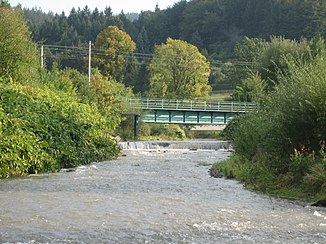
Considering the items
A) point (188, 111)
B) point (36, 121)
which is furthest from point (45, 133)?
point (188, 111)

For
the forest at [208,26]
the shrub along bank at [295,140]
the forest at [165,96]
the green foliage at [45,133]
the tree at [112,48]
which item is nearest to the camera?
the shrub along bank at [295,140]

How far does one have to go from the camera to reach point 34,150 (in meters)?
22.7

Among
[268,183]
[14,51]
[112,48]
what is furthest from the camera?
[112,48]

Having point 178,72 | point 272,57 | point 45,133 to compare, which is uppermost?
point 272,57

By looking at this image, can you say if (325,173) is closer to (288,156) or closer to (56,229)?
(288,156)

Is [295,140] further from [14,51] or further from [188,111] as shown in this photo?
[188,111]

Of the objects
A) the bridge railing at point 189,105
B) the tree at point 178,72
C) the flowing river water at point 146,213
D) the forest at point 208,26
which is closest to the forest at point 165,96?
the tree at point 178,72

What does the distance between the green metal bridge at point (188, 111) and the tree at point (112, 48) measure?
22.7 metres

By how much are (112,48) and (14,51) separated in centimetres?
5007

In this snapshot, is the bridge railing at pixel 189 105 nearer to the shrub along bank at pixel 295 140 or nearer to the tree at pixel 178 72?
the tree at pixel 178 72

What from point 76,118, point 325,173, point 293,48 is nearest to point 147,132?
point 293,48

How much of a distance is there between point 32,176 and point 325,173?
35.3 feet

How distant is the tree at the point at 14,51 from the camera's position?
34.9 m

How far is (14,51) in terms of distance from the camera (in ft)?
115
